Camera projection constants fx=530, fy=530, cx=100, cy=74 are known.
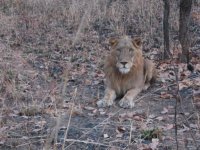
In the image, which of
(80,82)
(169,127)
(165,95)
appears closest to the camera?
(169,127)

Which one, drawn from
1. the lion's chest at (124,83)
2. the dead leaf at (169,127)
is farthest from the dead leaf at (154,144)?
the lion's chest at (124,83)

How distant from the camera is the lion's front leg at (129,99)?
6645 mm

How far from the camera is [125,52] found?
23.4ft

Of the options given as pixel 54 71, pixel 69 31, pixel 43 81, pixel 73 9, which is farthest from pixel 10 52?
pixel 73 9

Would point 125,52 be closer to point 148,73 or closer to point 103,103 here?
point 148,73

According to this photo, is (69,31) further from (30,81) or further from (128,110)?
(128,110)

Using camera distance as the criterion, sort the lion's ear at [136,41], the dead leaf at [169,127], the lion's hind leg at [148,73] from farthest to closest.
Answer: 1. the lion's hind leg at [148,73]
2. the lion's ear at [136,41]
3. the dead leaf at [169,127]

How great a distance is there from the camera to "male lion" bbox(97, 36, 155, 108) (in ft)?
23.3

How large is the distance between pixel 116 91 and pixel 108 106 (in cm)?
61

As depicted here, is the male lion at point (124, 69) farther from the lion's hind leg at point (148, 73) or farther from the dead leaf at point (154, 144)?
the dead leaf at point (154, 144)

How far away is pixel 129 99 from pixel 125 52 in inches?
27.7

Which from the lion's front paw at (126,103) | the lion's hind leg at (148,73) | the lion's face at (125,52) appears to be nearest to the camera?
the lion's front paw at (126,103)

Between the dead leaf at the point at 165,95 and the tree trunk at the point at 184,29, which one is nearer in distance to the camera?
the dead leaf at the point at 165,95

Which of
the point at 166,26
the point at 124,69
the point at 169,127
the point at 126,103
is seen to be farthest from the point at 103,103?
the point at 166,26
